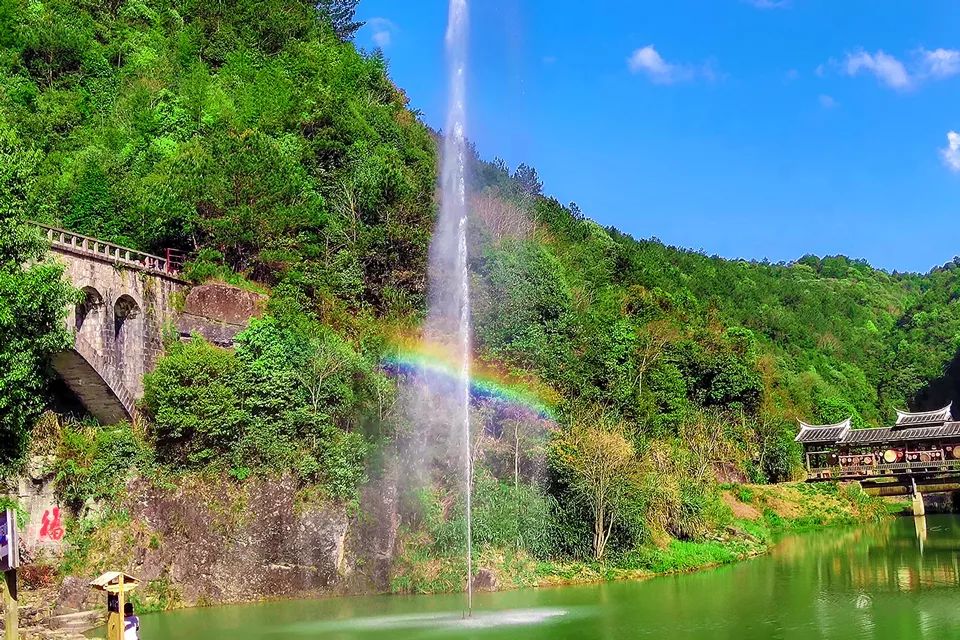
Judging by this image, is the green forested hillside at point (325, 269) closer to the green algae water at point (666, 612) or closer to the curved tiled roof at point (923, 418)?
the green algae water at point (666, 612)

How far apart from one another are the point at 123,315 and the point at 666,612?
24778mm

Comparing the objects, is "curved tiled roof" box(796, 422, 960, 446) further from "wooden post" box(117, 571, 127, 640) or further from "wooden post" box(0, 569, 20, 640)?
"wooden post" box(0, 569, 20, 640)


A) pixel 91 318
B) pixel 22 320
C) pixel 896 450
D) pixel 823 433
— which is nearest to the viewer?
pixel 22 320

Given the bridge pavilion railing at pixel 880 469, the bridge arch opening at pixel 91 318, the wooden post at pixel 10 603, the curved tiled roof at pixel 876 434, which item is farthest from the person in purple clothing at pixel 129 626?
the curved tiled roof at pixel 876 434

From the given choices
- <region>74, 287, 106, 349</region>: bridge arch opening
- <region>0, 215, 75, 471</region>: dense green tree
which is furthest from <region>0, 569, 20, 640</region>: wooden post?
<region>74, 287, 106, 349</region>: bridge arch opening

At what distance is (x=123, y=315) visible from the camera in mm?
39406

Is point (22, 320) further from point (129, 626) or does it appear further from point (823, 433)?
point (823, 433)

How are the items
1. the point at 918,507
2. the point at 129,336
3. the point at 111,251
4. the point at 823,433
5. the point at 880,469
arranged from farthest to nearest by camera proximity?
the point at 823,433, the point at 880,469, the point at 918,507, the point at 111,251, the point at 129,336

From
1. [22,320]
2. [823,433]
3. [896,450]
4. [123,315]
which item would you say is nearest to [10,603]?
[22,320]

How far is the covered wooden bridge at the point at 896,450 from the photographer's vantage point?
58.7m

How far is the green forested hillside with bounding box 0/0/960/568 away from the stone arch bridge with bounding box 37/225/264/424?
4.38 feet

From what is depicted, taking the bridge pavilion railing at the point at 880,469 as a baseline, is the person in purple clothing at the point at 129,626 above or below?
below

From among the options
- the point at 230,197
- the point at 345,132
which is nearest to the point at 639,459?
the point at 230,197

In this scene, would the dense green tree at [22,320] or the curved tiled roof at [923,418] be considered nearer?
the dense green tree at [22,320]
